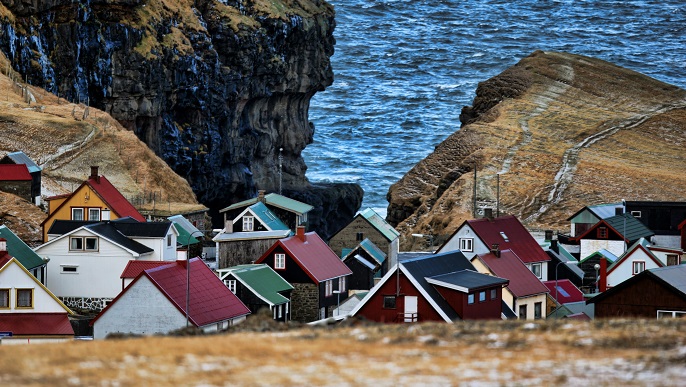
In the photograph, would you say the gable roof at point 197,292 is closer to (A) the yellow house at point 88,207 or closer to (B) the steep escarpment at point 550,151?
(A) the yellow house at point 88,207

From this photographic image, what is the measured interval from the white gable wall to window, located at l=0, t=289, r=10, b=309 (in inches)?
139

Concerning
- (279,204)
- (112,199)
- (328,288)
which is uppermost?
(112,199)

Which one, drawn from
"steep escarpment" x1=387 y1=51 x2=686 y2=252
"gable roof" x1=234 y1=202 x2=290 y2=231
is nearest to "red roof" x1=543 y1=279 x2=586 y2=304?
"gable roof" x1=234 y1=202 x2=290 y2=231

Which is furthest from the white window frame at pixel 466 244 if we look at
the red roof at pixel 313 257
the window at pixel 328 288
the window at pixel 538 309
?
the window at pixel 538 309

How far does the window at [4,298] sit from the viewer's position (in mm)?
60969

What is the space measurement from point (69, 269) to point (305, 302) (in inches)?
420

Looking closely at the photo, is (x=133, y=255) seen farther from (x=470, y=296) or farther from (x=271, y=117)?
(x=271, y=117)

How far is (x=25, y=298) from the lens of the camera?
6097 cm

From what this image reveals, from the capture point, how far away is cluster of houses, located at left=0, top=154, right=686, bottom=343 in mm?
58469

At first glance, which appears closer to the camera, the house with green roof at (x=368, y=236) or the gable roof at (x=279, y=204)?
the house with green roof at (x=368, y=236)

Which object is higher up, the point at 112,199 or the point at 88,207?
the point at 112,199

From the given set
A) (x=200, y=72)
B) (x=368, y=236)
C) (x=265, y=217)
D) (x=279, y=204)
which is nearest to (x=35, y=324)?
(x=265, y=217)

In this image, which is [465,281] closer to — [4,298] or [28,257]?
[4,298]

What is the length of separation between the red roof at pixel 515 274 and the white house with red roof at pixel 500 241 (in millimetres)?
7886
